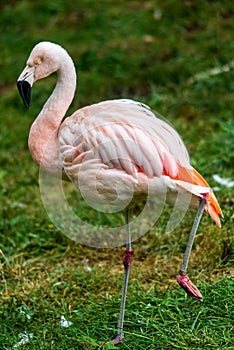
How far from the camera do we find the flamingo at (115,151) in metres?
3.49

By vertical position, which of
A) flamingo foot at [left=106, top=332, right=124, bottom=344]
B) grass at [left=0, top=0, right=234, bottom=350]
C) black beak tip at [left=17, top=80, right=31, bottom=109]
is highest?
black beak tip at [left=17, top=80, right=31, bottom=109]

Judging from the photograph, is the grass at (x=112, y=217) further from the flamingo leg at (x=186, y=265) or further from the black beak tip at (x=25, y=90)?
the black beak tip at (x=25, y=90)

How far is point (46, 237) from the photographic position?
199 inches

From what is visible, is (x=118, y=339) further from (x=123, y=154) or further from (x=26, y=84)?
(x=26, y=84)

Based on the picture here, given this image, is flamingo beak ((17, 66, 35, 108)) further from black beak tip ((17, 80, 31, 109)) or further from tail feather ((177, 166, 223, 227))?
tail feather ((177, 166, 223, 227))

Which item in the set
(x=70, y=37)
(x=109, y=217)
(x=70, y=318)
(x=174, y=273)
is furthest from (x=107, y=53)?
(x=70, y=318)

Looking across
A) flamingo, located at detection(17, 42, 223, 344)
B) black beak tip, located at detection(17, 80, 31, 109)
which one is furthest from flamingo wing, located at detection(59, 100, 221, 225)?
black beak tip, located at detection(17, 80, 31, 109)

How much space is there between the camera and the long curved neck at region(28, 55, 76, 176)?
12.4 feet

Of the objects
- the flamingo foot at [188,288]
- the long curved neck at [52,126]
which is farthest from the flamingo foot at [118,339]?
the long curved neck at [52,126]

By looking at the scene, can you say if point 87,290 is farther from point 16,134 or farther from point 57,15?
point 57,15

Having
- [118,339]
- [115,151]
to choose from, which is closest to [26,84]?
[115,151]

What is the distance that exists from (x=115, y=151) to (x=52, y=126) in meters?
0.50

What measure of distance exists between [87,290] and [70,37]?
175 inches

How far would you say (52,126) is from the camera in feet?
12.7
